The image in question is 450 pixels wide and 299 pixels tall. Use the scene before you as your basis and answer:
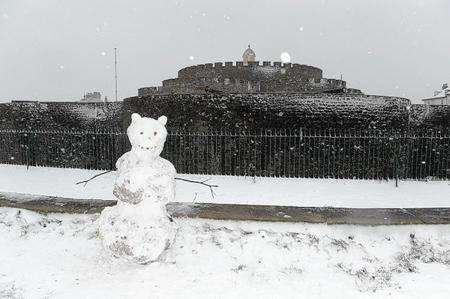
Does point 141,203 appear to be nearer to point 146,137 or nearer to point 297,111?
point 146,137

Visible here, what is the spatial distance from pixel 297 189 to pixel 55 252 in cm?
581

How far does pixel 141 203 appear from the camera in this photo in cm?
379

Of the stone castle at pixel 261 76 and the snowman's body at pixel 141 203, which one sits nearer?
the snowman's body at pixel 141 203

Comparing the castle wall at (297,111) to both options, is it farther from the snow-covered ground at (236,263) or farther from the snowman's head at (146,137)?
the snowman's head at (146,137)

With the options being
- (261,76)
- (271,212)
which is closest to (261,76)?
(261,76)

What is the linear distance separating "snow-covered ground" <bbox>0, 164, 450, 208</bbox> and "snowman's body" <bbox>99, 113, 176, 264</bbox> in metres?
3.57

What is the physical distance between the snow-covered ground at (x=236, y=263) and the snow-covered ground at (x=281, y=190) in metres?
3.05

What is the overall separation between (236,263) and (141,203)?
1.14 metres

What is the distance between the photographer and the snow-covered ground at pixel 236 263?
3521 millimetres

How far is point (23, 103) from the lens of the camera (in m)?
12.8

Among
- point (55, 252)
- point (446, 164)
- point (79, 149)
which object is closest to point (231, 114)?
point (79, 149)

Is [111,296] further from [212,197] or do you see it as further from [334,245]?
[212,197]

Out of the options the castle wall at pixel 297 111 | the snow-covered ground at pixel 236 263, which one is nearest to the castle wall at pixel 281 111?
the castle wall at pixel 297 111

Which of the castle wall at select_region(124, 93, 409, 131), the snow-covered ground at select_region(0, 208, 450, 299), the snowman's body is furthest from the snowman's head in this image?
the castle wall at select_region(124, 93, 409, 131)
